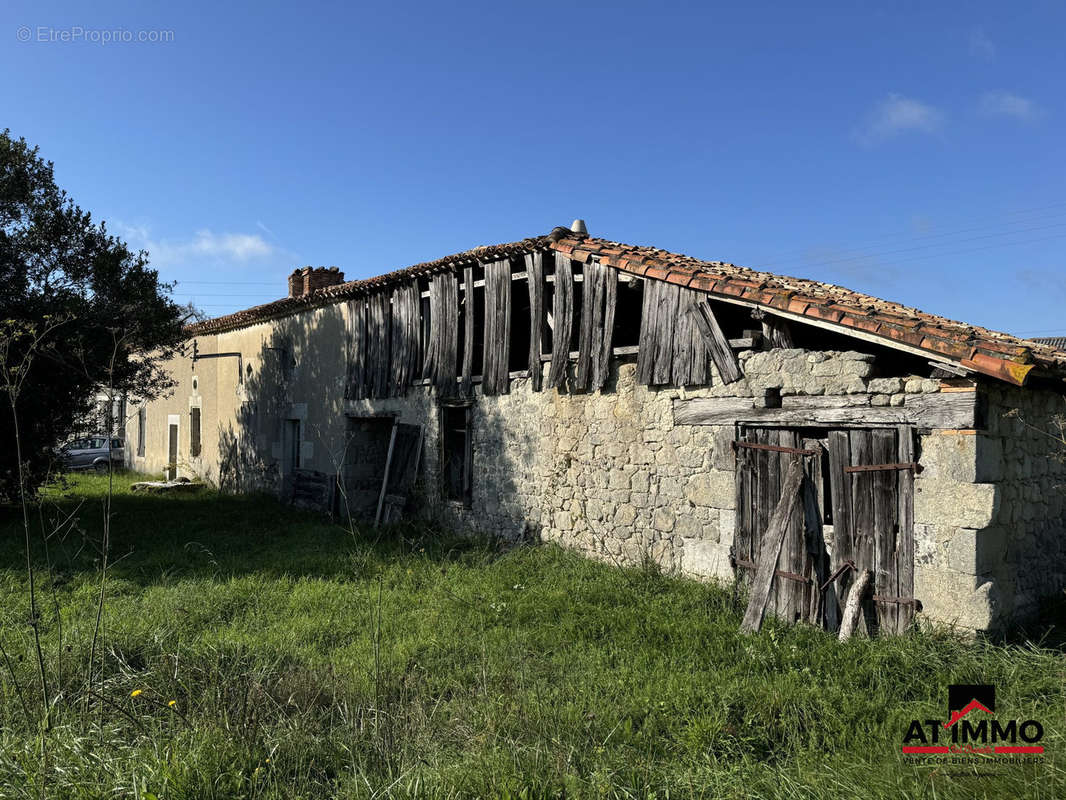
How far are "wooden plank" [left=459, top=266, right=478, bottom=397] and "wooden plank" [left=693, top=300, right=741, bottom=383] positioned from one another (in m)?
3.94

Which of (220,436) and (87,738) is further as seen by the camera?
(220,436)

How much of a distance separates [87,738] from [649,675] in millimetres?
3362

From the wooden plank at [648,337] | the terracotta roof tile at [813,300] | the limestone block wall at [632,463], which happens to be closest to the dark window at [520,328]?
the terracotta roof tile at [813,300]

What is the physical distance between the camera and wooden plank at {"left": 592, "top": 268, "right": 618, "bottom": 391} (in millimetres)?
8156

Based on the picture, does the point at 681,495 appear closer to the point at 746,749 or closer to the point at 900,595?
the point at 900,595

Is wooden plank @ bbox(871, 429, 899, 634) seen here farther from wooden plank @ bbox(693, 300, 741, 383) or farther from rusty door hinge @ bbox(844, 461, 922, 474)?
wooden plank @ bbox(693, 300, 741, 383)

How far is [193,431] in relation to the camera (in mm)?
18125

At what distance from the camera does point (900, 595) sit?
222 inches

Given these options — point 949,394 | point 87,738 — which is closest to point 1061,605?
point 949,394

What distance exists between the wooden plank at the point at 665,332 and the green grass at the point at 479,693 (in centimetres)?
223

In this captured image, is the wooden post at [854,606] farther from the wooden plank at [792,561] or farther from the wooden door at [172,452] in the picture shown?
the wooden door at [172,452]

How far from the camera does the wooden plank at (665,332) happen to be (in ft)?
24.6

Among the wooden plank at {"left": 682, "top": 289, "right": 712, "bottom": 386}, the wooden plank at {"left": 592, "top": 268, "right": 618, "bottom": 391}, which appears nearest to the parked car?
the wooden plank at {"left": 592, "top": 268, "right": 618, "bottom": 391}

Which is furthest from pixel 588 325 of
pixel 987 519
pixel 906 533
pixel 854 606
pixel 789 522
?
pixel 987 519
